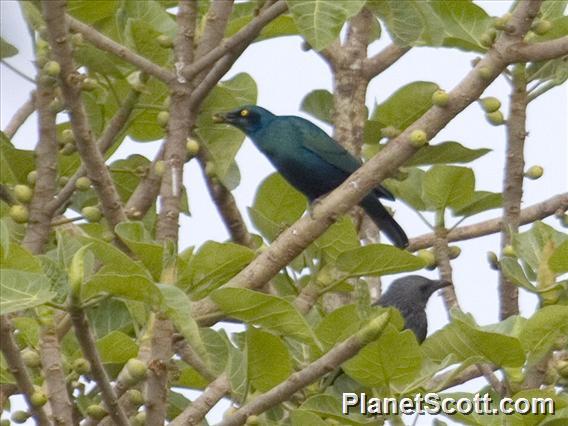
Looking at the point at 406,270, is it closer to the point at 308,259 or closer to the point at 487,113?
the point at 308,259

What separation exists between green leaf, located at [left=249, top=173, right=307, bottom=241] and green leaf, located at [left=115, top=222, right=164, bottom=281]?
1.26 m

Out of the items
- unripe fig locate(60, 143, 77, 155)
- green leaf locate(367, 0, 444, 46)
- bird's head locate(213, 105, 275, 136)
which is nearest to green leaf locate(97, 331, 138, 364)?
unripe fig locate(60, 143, 77, 155)

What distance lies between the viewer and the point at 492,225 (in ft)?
17.9

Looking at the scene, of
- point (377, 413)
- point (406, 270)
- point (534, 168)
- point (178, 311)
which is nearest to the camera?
point (178, 311)

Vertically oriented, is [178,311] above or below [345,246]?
below

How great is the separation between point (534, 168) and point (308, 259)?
1.04 meters

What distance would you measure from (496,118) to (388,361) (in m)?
1.51

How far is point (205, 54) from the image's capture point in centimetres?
423

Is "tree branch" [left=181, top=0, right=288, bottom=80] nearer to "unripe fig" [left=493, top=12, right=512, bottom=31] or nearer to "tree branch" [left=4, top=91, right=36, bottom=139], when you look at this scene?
"unripe fig" [left=493, top=12, right=512, bottom=31]

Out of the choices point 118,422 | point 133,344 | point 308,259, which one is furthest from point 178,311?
point 308,259

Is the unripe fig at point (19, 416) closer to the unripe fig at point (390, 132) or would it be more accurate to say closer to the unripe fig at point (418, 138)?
the unripe fig at point (418, 138)

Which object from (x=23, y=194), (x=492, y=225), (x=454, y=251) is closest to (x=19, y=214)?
(x=23, y=194)

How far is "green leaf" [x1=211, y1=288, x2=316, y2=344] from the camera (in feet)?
10.7

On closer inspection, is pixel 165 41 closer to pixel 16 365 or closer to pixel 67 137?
pixel 67 137
